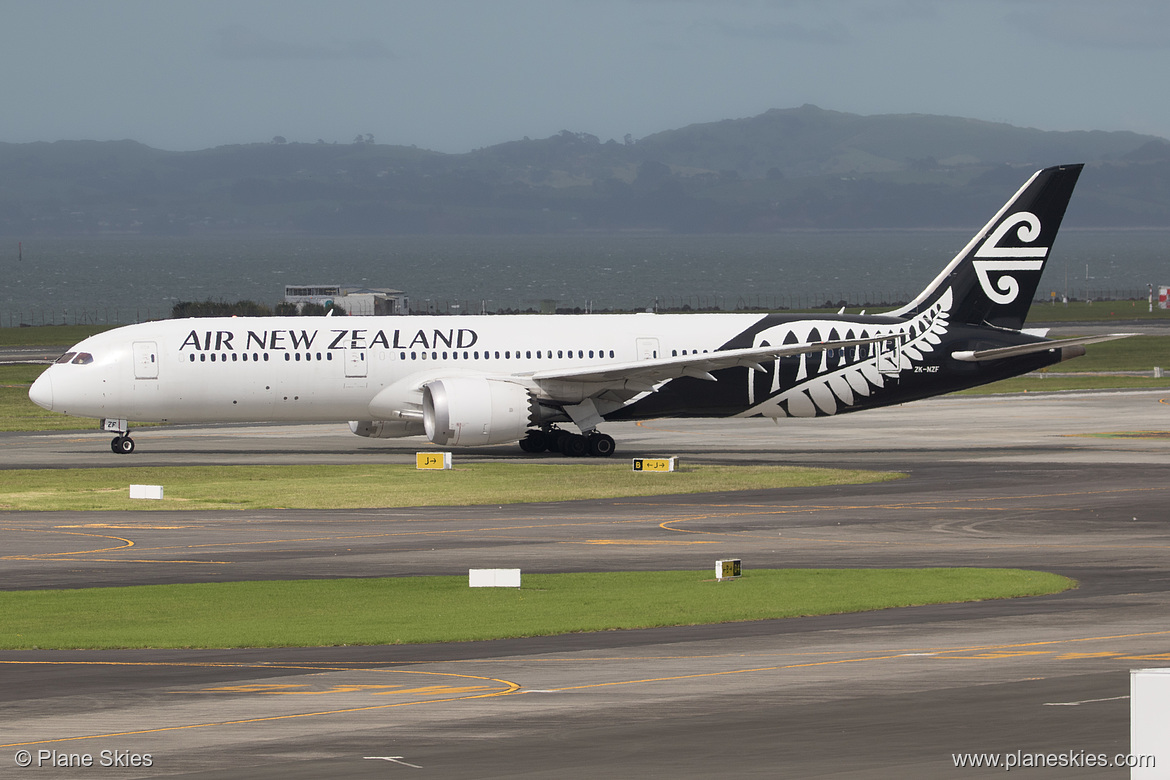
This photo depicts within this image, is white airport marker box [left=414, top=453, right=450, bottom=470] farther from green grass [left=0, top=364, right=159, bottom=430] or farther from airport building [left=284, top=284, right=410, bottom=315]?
airport building [left=284, top=284, right=410, bottom=315]

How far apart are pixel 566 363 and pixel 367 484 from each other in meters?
11.0

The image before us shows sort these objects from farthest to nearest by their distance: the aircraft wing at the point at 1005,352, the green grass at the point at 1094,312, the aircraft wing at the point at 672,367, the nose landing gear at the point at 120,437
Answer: the green grass at the point at 1094,312 → the aircraft wing at the point at 1005,352 → the nose landing gear at the point at 120,437 → the aircraft wing at the point at 672,367

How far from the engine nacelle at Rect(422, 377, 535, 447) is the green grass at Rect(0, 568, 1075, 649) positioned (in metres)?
20.5

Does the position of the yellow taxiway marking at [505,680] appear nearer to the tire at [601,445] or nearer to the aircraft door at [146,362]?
the aircraft door at [146,362]

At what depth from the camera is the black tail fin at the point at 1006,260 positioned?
183ft

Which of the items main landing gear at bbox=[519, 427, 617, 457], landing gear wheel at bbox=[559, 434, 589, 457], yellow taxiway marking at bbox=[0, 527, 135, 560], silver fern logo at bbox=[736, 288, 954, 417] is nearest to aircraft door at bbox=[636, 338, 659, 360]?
main landing gear at bbox=[519, 427, 617, 457]

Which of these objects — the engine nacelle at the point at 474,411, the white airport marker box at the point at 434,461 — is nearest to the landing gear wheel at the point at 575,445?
the engine nacelle at the point at 474,411

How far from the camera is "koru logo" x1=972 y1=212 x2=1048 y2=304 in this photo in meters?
56.1

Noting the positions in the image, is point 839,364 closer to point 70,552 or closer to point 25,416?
point 70,552

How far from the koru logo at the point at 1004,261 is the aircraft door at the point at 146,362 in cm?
2853

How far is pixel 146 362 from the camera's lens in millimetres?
51531

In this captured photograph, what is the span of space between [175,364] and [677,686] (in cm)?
3556

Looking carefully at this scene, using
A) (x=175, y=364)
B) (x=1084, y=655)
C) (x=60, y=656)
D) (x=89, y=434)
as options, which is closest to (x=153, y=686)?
(x=60, y=656)

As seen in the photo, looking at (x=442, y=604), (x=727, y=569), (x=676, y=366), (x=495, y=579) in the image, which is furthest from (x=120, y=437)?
(x=727, y=569)
